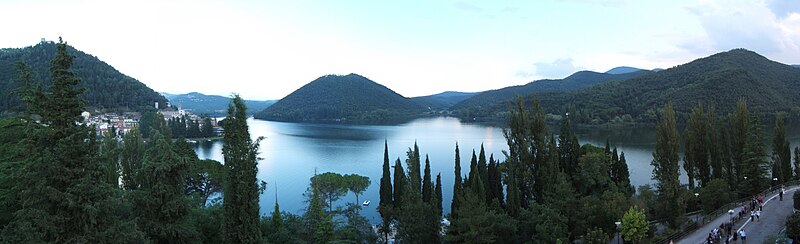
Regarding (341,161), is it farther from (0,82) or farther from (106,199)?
(106,199)

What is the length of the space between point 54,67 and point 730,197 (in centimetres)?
3052

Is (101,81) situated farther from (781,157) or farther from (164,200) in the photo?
(781,157)

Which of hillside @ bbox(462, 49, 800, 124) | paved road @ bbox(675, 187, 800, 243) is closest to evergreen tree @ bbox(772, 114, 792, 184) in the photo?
paved road @ bbox(675, 187, 800, 243)

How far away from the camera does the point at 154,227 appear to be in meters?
13.8

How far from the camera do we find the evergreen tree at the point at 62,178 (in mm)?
10383

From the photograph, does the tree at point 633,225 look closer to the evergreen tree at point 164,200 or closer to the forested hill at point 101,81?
the evergreen tree at point 164,200

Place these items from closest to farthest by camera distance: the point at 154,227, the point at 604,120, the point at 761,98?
1. the point at 154,227
2. the point at 761,98
3. the point at 604,120

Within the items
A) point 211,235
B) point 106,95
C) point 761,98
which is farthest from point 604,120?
point 106,95

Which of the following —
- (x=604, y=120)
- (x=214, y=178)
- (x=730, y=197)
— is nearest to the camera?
(x=730, y=197)

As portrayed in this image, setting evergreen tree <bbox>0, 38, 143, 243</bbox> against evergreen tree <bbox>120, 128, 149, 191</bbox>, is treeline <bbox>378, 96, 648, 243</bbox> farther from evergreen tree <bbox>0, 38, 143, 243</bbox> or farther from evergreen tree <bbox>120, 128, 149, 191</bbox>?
→ evergreen tree <bbox>120, 128, 149, 191</bbox>

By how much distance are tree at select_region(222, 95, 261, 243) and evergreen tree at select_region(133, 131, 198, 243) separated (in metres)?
1.44

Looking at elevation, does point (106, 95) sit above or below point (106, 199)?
above

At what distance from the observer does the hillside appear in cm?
10406

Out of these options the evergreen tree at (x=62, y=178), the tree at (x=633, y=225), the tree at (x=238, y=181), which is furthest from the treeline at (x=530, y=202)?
the evergreen tree at (x=62, y=178)
